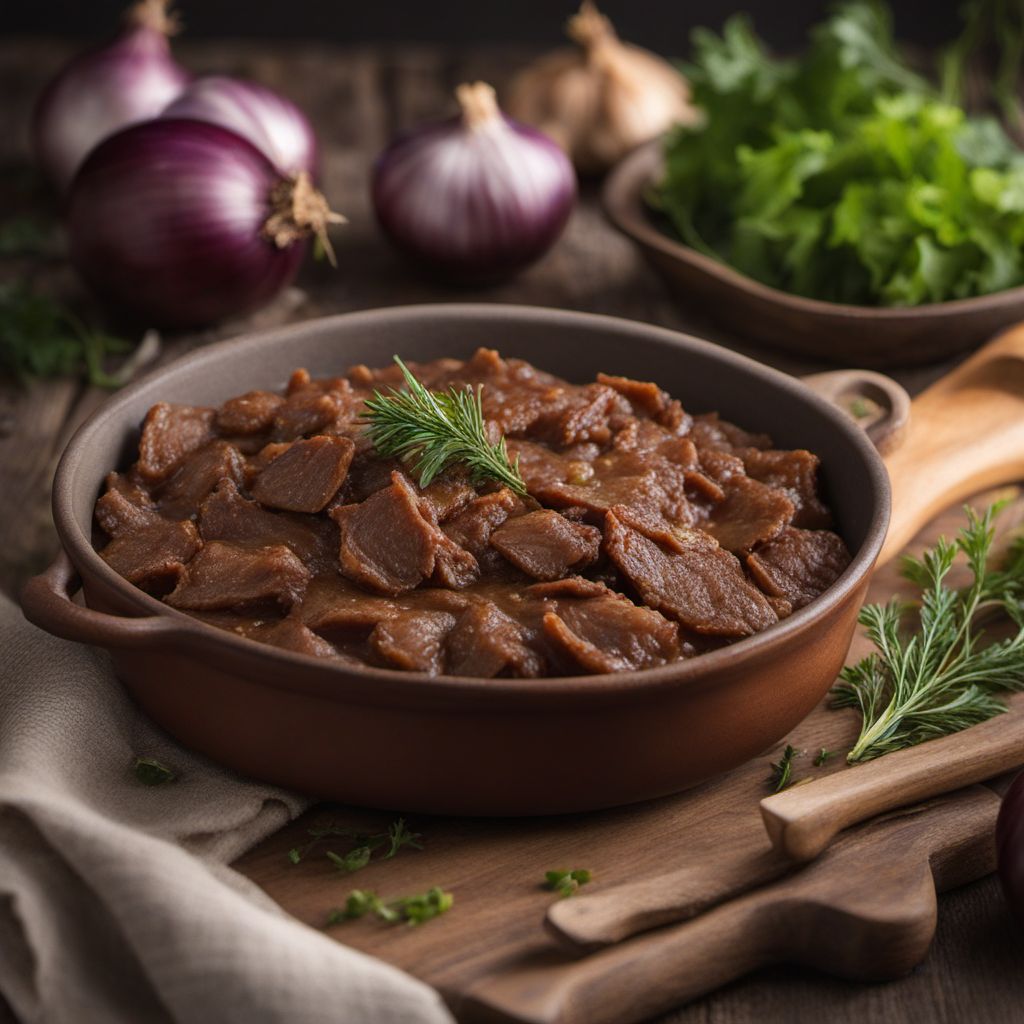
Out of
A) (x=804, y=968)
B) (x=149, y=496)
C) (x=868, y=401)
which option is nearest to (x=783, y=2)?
(x=868, y=401)

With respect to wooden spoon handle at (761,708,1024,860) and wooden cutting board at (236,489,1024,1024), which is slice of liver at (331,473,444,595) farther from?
wooden spoon handle at (761,708,1024,860)

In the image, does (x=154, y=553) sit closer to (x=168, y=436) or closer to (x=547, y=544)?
(x=168, y=436)

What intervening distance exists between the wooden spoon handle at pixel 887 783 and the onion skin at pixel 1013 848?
216 mm

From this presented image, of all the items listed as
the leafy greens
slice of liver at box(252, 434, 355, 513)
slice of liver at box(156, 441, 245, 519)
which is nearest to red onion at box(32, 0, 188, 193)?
the leafy greens

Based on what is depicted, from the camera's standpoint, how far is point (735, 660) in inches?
115

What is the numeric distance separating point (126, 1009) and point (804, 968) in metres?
1.33

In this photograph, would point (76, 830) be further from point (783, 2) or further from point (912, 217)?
point (783, 2)

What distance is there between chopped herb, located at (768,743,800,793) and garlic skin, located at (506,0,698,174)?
3.80 m

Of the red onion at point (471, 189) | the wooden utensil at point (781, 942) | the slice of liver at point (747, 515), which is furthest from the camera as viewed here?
the red onion at point (471, 189)

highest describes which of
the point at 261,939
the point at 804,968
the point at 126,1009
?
A: the point at 261,939

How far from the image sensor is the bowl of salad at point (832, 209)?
202 inches

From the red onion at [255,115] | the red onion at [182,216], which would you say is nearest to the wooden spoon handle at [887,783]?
the red onion at [182,216]

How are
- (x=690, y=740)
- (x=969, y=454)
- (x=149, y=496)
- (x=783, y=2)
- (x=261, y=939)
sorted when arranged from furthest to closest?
(x=783, y=2), (x=969, y=454), (x=149, y=496), (x=690, y=740), (x=261, y=939)

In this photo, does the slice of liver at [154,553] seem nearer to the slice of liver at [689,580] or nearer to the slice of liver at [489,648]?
the slice of liver at [489,648]
